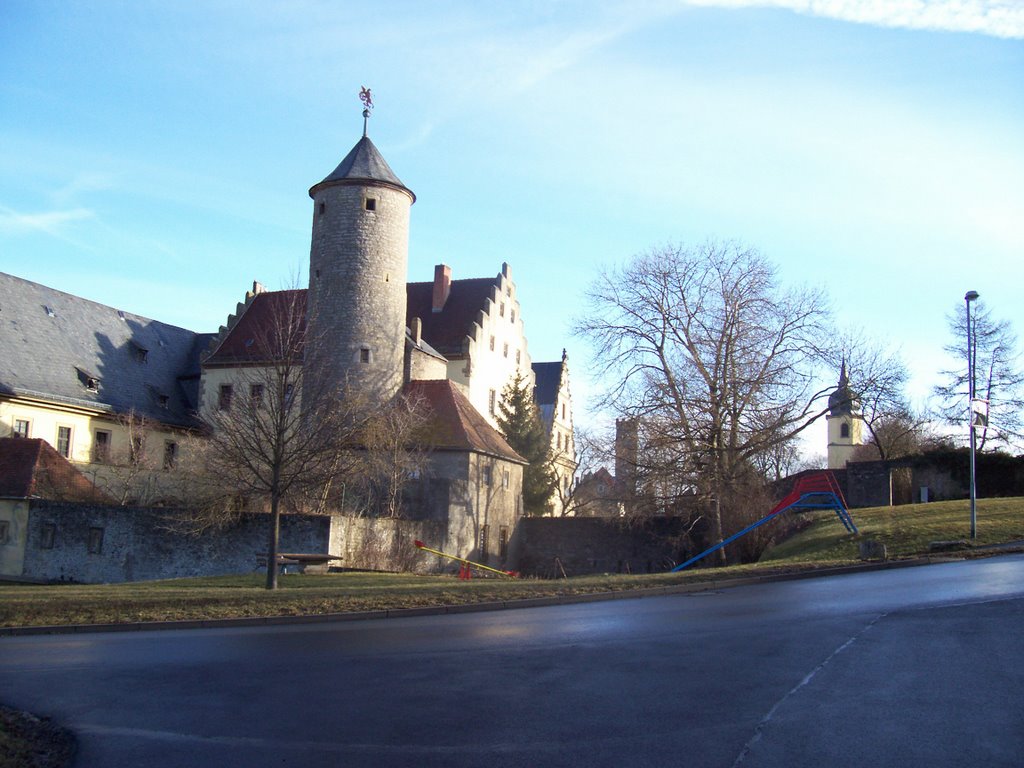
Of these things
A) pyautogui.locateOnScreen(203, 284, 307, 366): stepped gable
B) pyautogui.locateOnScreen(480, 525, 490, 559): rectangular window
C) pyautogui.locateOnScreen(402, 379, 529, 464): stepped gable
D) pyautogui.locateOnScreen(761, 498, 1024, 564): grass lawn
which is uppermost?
pyautogui.locateOnScreen(203, 284, 307, 366): stepped gable

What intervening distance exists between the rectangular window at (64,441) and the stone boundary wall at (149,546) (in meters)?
13.6

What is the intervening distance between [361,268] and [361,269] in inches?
2.0

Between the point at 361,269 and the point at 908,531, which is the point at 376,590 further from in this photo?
the point at 361,269

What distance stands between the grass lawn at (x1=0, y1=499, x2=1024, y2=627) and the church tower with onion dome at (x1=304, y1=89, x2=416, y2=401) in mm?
15284

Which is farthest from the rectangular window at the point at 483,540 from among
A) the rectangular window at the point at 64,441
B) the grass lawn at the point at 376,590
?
the rectangular window at the point at 64,441

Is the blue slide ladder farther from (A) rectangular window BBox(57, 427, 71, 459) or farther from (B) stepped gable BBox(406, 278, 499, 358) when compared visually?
(A) rectangular window BBox(57, 427, 71, 459)

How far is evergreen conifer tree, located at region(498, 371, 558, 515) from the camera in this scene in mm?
58031

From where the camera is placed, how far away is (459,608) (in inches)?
662

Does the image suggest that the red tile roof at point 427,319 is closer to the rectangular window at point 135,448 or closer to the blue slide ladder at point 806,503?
the rectangular window at point 135,448

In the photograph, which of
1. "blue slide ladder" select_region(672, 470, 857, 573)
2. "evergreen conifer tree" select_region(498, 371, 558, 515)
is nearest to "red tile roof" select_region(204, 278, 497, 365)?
"evergreen conifer tree" select_region(498, 371, 558, 515)

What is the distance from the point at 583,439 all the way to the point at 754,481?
21.3 feet

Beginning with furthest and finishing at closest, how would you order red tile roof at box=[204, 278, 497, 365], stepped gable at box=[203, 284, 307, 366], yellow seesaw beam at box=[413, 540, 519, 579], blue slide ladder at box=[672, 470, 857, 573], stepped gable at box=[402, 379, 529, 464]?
red tile roof at box=[204, 278, 497, 365]
stepped gable at box=[203, 284, 307, 366]
stepped gable at box=[402, 379, 529, 464]
yellow seesaw beam at box=[413, 540, 519, 579]
blue slide ladder at box=[672, 470, 857, 573]

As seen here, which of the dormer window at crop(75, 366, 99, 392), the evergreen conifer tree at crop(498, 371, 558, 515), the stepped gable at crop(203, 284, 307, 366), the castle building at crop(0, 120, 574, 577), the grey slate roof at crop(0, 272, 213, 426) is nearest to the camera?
the castle building at crop(0, 120, 574, 577)

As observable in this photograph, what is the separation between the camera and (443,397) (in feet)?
144
